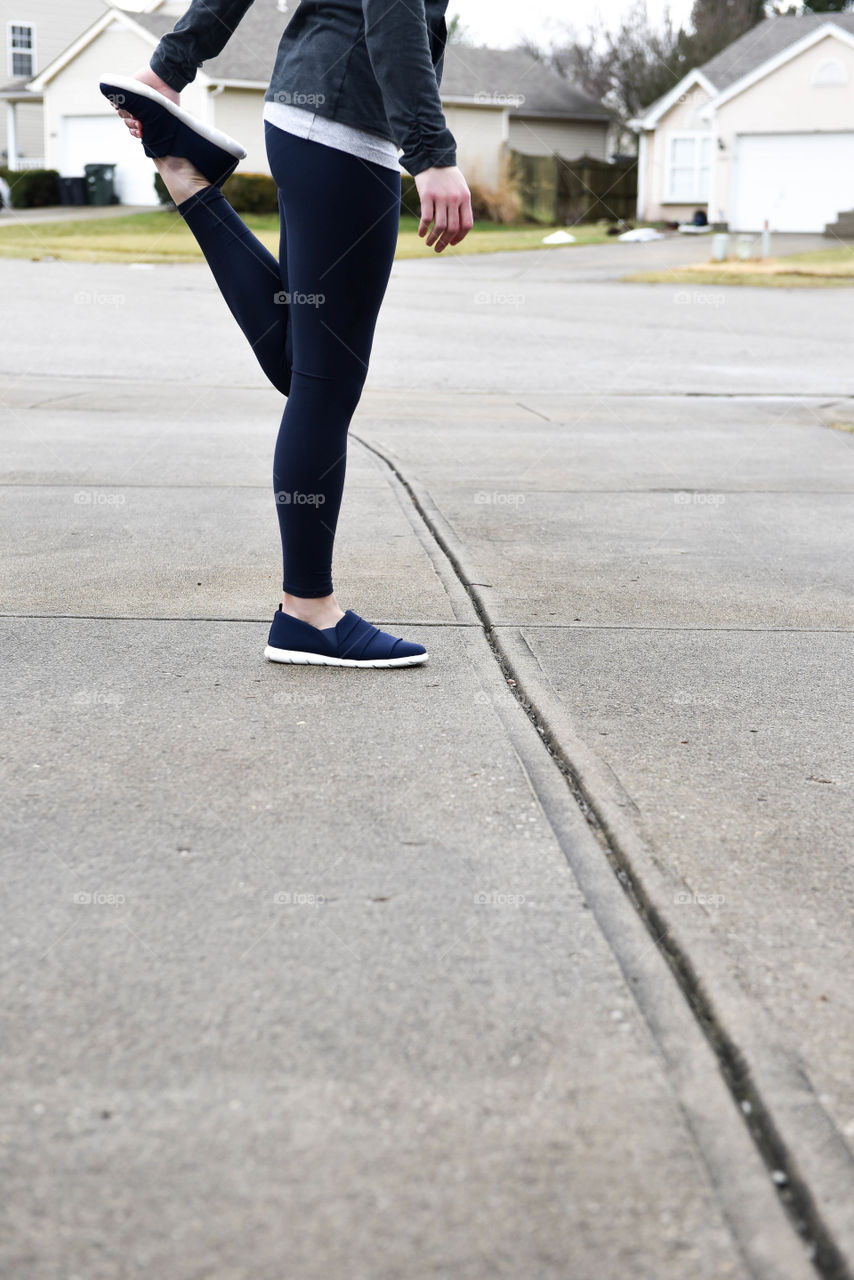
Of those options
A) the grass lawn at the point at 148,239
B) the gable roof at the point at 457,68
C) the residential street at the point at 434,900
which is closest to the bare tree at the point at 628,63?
the gable roof at the point at 457,68

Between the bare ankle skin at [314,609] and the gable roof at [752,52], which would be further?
the gable roof at [752,52]

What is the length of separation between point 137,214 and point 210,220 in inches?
1255

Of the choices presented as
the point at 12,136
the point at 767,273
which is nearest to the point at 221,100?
the point at 12,136

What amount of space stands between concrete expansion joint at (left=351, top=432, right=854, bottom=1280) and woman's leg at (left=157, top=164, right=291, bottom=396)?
3.20ft

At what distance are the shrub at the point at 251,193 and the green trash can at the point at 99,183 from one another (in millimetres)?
6181

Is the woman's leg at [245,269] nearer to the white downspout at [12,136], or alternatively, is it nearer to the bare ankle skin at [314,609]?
the bare ankle skin at [314,609]

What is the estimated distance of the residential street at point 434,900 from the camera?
1.48 m

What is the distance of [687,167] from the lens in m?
38.5

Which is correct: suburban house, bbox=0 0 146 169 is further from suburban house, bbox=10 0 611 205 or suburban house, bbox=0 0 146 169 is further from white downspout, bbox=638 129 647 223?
white downspout, bbox=638 129 647 223

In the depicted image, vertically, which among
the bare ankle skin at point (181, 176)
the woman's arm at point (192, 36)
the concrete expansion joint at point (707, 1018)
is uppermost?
the woman's arm at point (192, 36)

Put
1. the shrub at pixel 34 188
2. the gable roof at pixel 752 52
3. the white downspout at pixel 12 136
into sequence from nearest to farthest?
the shrub at pixel 34 188 → the gable roof at pixel 752 52 → the white downspout at pixel 12 136

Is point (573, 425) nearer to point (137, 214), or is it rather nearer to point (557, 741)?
point (557, 741)

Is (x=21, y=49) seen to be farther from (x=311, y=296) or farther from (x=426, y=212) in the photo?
(x=426, y=212)

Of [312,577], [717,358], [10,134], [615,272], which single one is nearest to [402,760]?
[312,577]
